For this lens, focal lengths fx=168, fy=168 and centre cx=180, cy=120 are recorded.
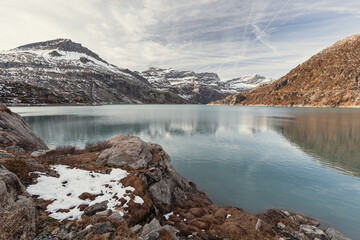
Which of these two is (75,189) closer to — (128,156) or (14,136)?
(128,156)

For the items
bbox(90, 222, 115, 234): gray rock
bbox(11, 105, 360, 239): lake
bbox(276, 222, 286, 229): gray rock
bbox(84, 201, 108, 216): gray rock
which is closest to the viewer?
bbox(90, 222, 115, 234): gray rock

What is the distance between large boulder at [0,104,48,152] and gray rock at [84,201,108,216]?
16659 mm

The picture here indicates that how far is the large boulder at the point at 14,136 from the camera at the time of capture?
20880 mm

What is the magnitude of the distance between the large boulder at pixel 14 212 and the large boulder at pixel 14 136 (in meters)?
13.8

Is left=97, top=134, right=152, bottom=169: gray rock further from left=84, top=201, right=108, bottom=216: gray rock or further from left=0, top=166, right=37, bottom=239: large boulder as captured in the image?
left=0, top=166, right=37, bottom=239: large boulder

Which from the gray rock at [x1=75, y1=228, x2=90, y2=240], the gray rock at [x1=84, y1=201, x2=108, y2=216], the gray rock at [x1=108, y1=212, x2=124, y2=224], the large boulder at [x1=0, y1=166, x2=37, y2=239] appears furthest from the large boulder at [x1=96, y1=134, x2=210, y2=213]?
the large boulder at [x1=0, y1=166, x2=37, y2=239]

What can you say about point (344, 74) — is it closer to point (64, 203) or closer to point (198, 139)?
point (198, 139)

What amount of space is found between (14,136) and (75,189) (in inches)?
731

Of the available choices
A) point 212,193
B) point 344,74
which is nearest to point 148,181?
point 212,193

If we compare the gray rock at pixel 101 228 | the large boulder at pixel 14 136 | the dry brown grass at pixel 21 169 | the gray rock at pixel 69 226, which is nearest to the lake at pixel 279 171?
the gray rock at pixel 101 228

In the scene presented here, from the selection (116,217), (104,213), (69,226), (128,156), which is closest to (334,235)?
(116,217)

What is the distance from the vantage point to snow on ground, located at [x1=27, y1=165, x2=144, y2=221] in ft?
33.7

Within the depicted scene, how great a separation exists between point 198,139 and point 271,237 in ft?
118

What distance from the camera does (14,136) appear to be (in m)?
22.9
